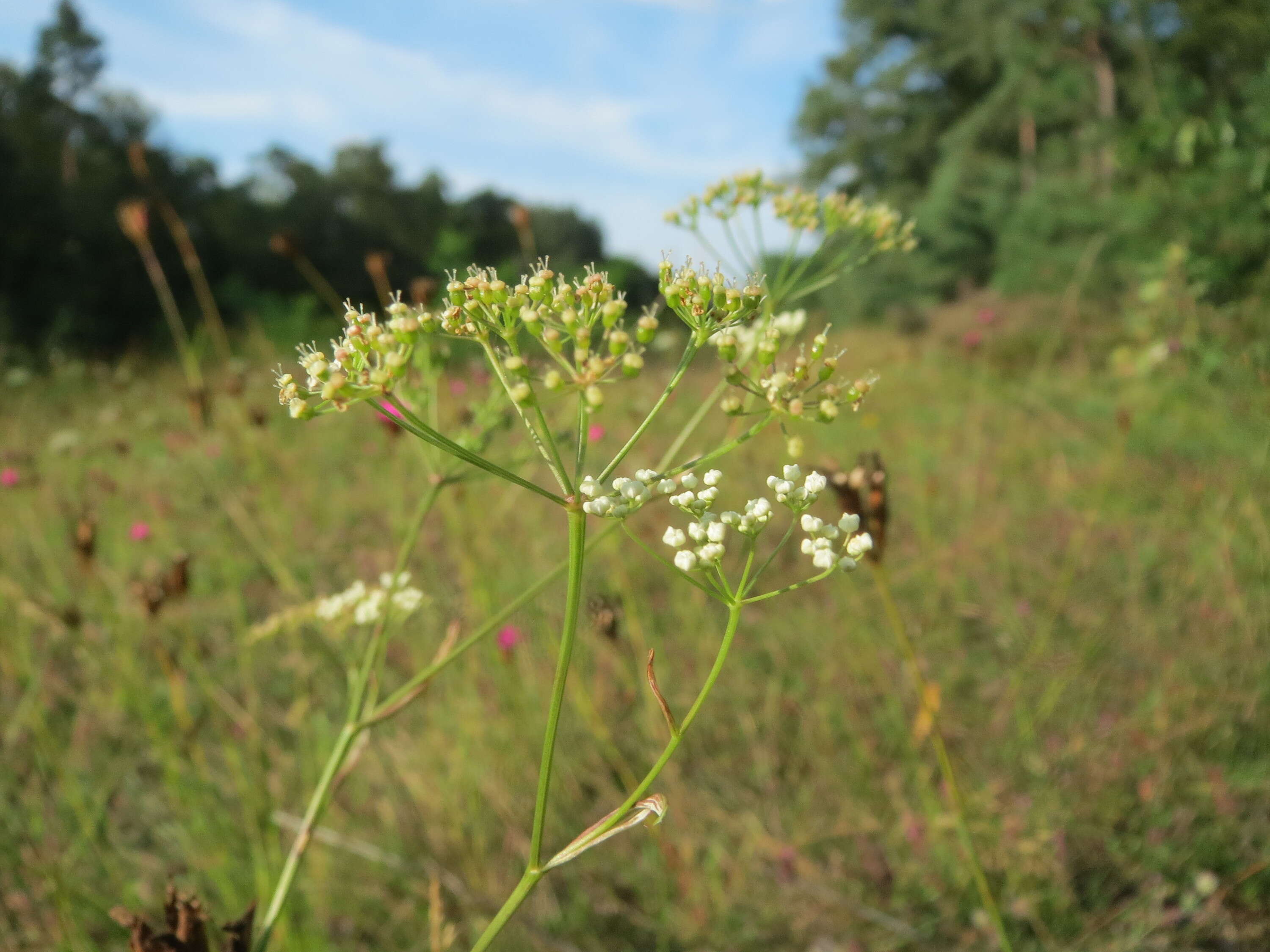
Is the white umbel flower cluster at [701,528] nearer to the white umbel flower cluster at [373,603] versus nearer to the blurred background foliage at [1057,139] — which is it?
the white umbel flower cluster at [373,603]

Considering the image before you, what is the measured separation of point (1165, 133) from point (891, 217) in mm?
1130

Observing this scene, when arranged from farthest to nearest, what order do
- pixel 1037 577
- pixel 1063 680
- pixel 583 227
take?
pixel 583 227 < pixel 1037 577 < pixel 1063 680

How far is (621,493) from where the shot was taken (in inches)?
34.9

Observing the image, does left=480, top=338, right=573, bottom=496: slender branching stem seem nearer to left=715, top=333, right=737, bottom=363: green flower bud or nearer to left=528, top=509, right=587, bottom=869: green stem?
left=528, top=509, right=587, bottom=869: green stem

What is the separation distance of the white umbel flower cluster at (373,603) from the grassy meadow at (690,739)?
27 cm

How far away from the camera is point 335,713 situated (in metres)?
3.10

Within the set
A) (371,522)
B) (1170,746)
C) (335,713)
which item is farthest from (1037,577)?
(371,522)

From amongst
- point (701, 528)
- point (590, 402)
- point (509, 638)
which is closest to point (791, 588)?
point (701, 528)

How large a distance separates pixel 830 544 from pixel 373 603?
82 centimetres

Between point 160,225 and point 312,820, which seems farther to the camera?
point 160,225

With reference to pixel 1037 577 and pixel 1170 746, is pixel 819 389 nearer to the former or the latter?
pixel 1170 746

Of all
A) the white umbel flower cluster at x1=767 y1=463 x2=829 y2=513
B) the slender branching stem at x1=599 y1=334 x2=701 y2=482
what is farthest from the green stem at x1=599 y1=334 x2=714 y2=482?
the white umbel flower cluster at x1=767 y1=463 x2=829 y2=513

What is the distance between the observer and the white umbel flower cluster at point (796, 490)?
925 millimetres

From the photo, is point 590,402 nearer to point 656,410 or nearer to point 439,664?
point 656,410
